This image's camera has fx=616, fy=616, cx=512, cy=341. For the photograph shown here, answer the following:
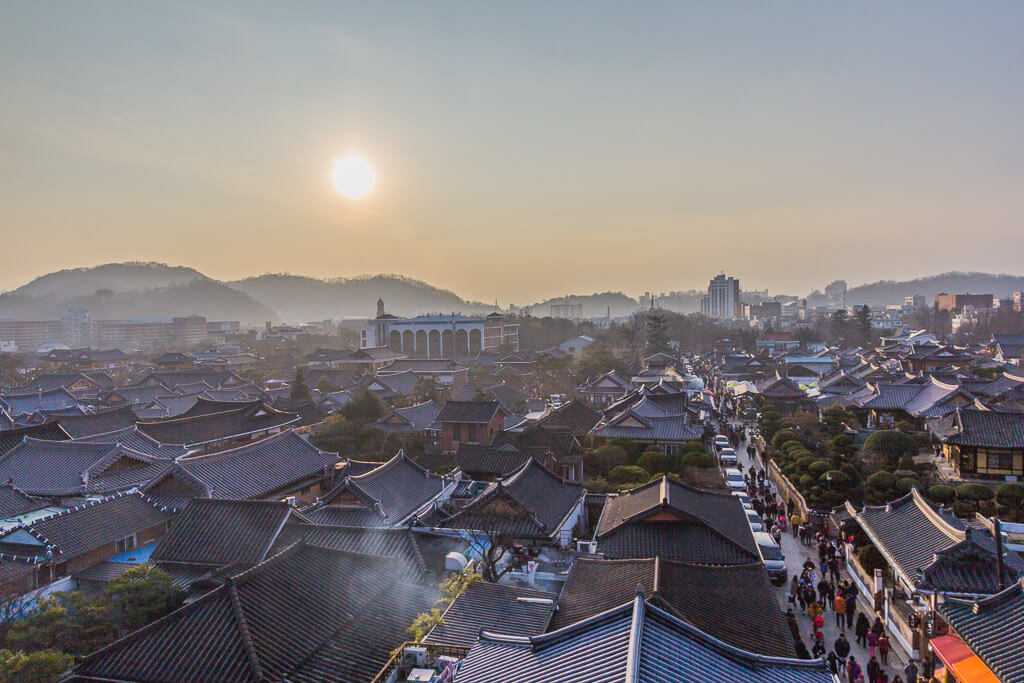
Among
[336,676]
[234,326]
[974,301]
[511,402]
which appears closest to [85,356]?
[511,402]

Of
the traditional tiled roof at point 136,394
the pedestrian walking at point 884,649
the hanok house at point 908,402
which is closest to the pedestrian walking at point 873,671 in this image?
the pedestrian walking at point 884,649

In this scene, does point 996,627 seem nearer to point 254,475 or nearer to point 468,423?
point 254,475

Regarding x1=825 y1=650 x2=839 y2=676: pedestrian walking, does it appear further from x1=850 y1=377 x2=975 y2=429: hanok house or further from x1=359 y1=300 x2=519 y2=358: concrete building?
x1=359 y1=300 x2=519 y2=358: concrete building

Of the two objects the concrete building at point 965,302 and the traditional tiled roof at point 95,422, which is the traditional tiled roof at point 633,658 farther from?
the concrete building at point 965,302

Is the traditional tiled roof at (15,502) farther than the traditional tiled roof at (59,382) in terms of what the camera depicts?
No

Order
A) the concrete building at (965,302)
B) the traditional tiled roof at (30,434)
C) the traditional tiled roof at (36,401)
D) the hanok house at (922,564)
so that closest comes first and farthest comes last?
the hanok house at (922,564)
the traditional tiled roof at (30,434)
the traditional tiled roof at (36,401)
the concrete building at (965,302)

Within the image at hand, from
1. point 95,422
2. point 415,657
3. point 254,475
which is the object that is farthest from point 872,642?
point 95,422
